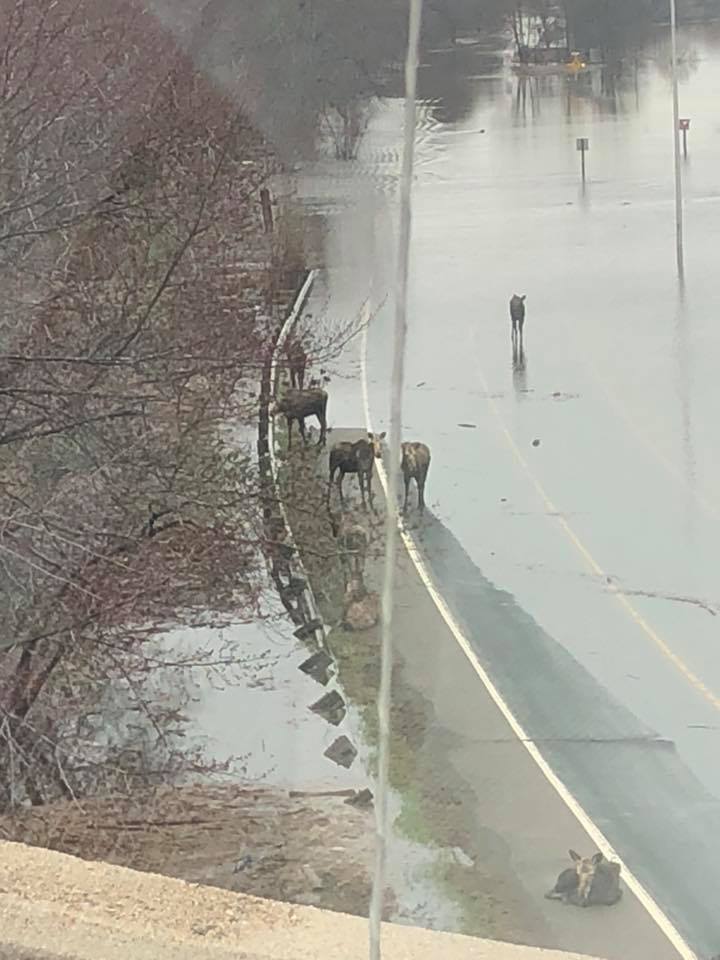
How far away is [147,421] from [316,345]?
64.1 inches

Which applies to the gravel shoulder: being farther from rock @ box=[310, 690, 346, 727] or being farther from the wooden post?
the wooden post

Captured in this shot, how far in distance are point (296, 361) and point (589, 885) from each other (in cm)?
310

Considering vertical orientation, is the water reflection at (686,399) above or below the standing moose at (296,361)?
below

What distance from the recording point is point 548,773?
14.6ft

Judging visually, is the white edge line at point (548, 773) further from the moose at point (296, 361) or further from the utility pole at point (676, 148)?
the utility pole at point (676, 148)

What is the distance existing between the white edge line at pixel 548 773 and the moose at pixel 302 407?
1.31 ft

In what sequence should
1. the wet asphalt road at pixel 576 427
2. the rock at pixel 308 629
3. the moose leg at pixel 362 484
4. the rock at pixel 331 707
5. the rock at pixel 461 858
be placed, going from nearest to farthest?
the rock at pixel 461 858 < the wet asphalt road at pixel 576 427 < the rock at pixel 331 707 < the rock at pixel 308 629 < the moose leg at pixel 362 484

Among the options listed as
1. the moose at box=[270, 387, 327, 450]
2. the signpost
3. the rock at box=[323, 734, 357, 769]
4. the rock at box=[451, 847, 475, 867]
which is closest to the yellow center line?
the moose at box=[270, 387, 327, 450]

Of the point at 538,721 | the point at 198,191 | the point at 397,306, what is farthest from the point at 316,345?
the point at 397,306

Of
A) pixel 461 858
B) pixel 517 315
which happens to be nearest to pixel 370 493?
pixel 461 858

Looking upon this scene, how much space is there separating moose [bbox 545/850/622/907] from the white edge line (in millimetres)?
44

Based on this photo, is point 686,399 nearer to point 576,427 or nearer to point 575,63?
point 576,427

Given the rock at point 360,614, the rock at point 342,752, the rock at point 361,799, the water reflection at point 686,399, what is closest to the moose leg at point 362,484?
the rock at point 360,614

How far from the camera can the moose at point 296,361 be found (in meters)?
6.18
